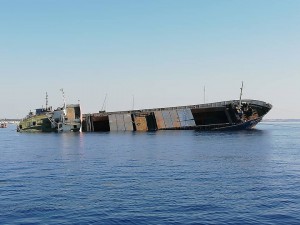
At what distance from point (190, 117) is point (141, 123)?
18369mm

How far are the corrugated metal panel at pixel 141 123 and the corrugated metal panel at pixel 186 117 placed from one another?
13665 millimetres

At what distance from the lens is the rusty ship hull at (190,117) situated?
125750 mm

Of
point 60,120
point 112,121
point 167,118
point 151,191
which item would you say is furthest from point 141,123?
point 151,191

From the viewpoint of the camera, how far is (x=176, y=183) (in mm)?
36594

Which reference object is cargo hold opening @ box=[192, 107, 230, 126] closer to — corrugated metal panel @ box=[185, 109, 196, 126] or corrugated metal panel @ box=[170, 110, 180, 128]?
corrugated metal panel @ box=[185, 109, 196, 126]

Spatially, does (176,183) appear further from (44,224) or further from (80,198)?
(44,224)

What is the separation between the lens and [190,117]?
130000mm

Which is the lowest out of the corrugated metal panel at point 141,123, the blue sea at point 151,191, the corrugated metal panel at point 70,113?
the blue sea at point 151,191

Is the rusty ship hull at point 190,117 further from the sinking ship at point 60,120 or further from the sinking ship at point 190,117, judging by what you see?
the sinking ship at point 60,120

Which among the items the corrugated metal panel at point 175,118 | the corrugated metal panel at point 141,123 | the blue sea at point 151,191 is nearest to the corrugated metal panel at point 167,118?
the corrugated metal panel at point 175,118

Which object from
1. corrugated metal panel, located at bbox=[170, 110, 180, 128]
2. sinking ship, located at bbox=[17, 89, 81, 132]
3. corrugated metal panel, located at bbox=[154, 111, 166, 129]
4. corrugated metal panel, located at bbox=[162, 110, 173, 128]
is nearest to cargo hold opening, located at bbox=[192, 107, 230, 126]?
corrugated metal panel, located at bbox=[170, 110, 180, 128]

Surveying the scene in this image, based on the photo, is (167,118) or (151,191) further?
(167,118)

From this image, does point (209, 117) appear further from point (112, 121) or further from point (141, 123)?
point (112, 121)

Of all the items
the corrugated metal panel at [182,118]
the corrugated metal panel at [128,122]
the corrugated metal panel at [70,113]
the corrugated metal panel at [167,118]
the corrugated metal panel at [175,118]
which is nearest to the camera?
the corrugated metal panel at [182,118]
